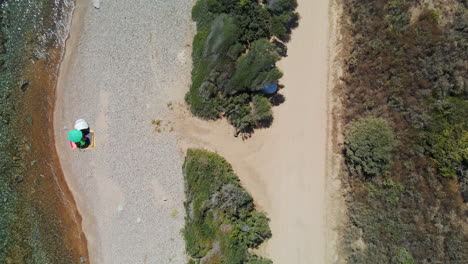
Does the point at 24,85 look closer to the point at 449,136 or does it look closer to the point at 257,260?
the point at 257,260

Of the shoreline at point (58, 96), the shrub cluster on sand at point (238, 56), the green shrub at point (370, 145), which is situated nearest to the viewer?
the green shrub at point (370, 145)

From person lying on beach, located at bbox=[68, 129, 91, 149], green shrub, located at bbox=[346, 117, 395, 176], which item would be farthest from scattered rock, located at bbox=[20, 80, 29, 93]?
green shrub, located at bbox=[346, 117, 395, 176]

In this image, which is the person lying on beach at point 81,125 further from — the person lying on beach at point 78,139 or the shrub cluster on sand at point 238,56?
the shrub cluster on sand at point 238,56

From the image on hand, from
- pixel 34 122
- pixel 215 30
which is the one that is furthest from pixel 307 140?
pixel 34 122

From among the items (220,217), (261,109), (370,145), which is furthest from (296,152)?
(220,217)

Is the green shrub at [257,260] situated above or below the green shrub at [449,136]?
below

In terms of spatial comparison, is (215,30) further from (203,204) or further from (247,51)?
(203,204)

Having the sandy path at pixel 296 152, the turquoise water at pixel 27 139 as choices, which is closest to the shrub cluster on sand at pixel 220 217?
the sandy path at pixel 296 152
